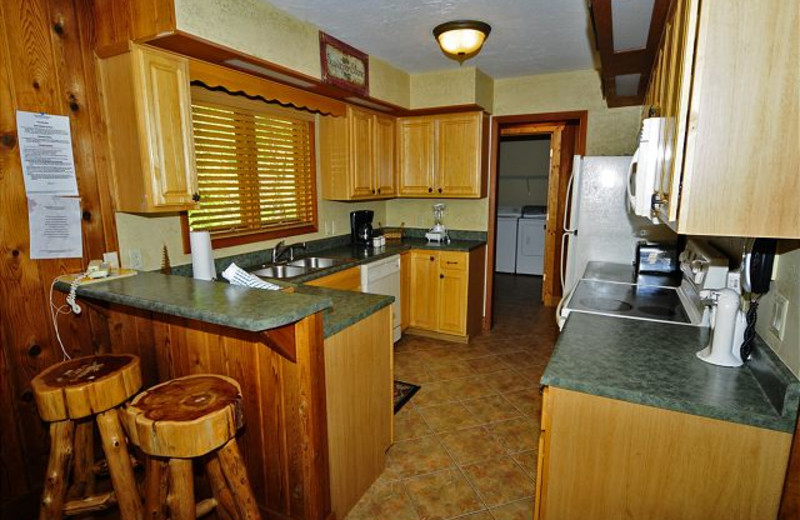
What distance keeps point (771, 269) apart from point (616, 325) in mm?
628

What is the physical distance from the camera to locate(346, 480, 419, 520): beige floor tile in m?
1.94

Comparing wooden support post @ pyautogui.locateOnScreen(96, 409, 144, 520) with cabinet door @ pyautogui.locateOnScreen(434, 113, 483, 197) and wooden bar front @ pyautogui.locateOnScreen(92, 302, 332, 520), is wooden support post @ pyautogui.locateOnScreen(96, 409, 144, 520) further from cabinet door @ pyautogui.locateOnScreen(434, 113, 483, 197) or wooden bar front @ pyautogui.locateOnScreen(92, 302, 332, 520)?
cabinet door @ pyautogui.locateOnScreen(434, 113, 483, 197)

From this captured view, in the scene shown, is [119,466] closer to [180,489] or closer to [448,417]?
[180,489]

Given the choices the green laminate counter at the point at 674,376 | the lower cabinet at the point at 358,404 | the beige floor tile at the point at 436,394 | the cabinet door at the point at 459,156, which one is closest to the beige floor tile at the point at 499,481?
the lower cabinet at the point at 358,404

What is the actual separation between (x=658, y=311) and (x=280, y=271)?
2.31 metres

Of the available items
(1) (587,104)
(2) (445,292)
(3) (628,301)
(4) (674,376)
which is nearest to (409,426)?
(3) (628,301)

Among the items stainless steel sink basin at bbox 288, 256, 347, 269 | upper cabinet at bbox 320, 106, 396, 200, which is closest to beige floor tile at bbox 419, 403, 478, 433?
stainless steel sink basin at bbox 288, 256, 347, 269

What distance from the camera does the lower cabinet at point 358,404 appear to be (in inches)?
70.3

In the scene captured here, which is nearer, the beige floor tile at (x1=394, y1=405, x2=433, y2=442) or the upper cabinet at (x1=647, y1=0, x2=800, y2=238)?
the upper cabinet at (x1=647, y1=0, x2=800, y2=238)

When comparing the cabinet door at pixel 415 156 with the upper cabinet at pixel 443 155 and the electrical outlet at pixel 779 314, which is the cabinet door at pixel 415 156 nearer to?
the upper cabinet at pixel 443 155

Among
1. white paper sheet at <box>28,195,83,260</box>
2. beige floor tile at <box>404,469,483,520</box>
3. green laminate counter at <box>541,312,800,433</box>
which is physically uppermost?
white paper sheet at <box>28,195,83,260</box>

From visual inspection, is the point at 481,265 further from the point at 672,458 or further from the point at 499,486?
the point at 672,458

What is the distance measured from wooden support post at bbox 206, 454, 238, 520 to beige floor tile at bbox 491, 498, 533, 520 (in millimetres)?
1126

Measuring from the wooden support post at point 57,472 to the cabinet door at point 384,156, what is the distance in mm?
2831
